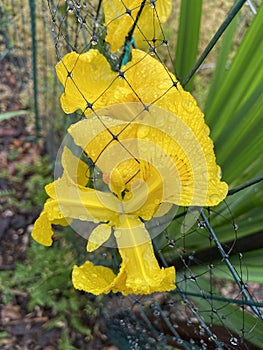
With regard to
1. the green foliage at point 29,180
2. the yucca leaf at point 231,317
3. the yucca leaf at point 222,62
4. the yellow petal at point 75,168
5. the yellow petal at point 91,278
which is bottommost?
the green foliage at point 29,180

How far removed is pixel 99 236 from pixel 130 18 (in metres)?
0.30

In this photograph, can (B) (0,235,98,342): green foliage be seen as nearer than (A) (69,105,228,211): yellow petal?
No

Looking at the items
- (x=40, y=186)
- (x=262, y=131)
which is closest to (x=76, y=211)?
(x=262, y=131)

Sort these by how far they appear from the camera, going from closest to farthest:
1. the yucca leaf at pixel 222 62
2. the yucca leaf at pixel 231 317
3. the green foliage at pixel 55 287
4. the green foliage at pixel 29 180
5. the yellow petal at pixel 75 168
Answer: the yellow petal at pixel 75 168, the yucca leaf at pixel 231 317, the yucca leaf at pixel 222 62, the green foliage at pixel 55 287, the green foliage at pixel 29 180

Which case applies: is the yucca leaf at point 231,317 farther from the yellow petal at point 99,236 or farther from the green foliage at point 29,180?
the green foliage at point 29,180

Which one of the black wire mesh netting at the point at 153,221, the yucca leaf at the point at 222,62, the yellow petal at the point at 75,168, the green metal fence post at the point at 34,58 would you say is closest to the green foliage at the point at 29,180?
the green metal fence post at the point at 34,58

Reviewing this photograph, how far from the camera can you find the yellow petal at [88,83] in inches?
23.2

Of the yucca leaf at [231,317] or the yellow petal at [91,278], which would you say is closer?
the yellow petal at [91,278]

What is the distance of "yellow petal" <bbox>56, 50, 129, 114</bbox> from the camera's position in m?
0.59

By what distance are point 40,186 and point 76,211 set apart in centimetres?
101

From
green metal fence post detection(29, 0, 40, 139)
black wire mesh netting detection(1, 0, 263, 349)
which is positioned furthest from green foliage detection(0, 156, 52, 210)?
black wire mesh netting detection(1, 0, 263, 349)

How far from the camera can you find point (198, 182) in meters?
0.57

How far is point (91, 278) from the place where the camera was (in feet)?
2.17

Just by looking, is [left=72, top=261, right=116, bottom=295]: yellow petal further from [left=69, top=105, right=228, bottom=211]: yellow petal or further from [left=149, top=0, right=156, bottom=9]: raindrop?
[left=149, top=0, right=156, bottom=9]: raindrop
